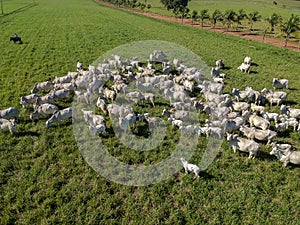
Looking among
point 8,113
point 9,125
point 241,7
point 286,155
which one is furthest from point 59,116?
point 241,7

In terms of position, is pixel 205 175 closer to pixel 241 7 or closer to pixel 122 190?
pixel 122 190

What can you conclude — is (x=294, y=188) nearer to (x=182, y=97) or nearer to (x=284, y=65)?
(x=182, y=97)

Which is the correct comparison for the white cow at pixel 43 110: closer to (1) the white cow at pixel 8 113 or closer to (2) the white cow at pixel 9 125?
(1) the white cow at pixel 8 113

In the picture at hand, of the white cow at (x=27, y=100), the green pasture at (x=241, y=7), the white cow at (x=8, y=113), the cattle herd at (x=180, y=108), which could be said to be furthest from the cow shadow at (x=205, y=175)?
the green pasture at (x=241, y=7)

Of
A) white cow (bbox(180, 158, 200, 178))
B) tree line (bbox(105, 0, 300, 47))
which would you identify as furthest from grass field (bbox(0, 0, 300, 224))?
tree line (bbox(105, 0, 300, 47))

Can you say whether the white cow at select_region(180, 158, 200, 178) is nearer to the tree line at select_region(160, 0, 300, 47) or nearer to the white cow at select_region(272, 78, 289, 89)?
the white cow at select_region(272, 78, 289, 89)

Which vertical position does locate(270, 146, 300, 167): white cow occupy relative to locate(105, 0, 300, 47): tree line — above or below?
below

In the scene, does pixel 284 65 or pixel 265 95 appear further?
pixel 284 65

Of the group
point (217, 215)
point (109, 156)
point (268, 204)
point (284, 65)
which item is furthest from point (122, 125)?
point (284, 65)
